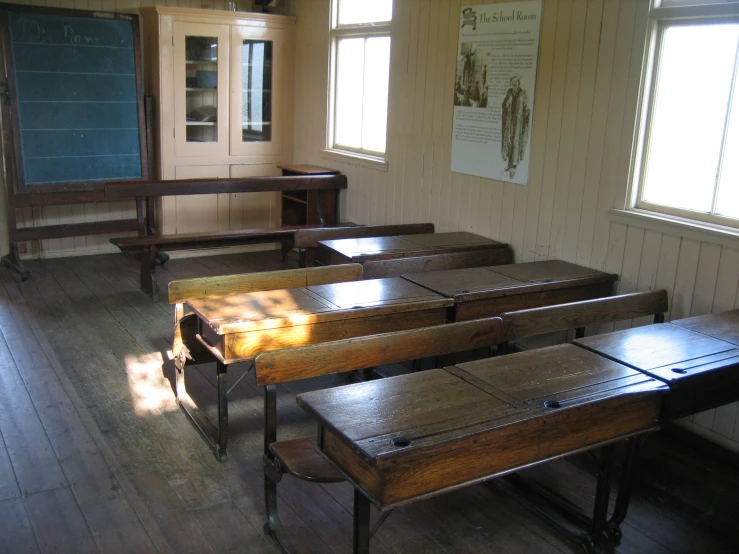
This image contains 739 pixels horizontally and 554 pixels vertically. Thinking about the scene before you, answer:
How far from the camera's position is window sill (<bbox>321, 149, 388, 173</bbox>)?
5.98 m

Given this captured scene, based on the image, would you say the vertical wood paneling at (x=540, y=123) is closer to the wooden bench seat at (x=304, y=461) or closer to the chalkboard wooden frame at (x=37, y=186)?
the wooden bench seat at (x=304, y=461)

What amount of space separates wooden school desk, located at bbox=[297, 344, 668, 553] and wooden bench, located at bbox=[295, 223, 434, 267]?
8.63 feet

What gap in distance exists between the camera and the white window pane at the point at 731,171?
344 cm

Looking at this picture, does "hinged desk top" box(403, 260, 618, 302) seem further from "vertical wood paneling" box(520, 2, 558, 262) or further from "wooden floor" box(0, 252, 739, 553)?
A: "wooden floor" box(0, 252, 739, 553)

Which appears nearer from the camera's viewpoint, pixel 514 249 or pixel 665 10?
pixel 665 10

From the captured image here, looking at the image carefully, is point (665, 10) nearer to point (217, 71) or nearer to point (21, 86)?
point (217, 71)

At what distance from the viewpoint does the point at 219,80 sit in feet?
22.1

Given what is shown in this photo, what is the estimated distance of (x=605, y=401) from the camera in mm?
2320

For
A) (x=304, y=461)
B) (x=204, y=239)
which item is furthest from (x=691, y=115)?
(x=204, y=239)

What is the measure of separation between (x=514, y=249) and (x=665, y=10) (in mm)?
1694

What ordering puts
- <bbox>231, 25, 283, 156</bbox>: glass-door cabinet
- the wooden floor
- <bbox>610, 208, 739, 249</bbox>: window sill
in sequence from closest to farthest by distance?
1. the wooden floor
2. <bbox>610, 208, 739, 249</bbox>: window sill
3. <bbox>231, 25, 283, 156</bbox>: glass-door cabinet

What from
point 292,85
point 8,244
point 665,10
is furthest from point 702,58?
point 8,244

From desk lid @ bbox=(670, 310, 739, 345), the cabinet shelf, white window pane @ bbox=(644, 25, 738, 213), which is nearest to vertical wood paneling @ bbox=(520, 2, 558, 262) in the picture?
white window pane @ bbox=(644, 25, 738, 213)

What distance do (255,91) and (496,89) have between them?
2991 millimetres
